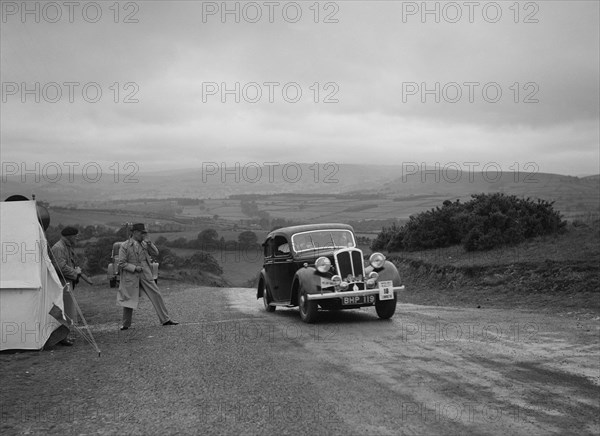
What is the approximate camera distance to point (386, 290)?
12984 millimetres

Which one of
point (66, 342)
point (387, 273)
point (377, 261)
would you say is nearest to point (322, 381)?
point (66, 342)

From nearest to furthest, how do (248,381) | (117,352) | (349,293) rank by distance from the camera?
(248,381) → (117,352) → (349,293)

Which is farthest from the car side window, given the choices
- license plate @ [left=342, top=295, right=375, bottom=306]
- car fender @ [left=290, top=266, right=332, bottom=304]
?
license plate @ [left=342, top=295, right=375, bottom=306]

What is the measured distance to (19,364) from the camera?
393 inches

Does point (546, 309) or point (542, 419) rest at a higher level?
point (542, 419)

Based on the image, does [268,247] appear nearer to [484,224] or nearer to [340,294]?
[340,294]

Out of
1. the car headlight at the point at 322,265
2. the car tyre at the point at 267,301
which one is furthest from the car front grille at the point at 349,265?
the car tyre at the point at 267,301

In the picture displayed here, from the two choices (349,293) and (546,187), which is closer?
(349,293)

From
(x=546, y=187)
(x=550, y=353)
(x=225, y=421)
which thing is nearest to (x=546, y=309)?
(x=550, y=353)

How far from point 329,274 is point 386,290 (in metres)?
1.18

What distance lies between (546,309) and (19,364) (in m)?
11.1

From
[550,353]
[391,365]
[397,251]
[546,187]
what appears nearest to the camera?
[391,365]

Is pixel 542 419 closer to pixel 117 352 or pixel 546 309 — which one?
pixel 117 352

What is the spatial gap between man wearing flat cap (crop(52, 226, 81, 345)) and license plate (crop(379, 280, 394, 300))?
225 inches
